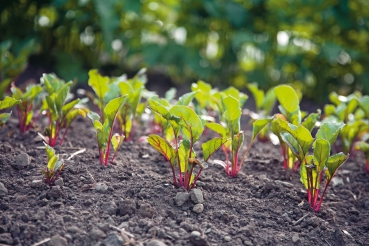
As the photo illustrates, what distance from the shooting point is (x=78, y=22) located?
156 inches

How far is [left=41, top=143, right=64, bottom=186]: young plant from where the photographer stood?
6.47 feet

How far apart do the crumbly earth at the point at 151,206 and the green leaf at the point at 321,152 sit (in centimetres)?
25

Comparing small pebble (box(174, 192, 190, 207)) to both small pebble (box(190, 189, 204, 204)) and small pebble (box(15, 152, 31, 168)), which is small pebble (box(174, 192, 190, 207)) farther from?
small pebble (box(15, 152, 31, 168))

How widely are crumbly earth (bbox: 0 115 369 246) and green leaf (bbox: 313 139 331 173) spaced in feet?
0.81

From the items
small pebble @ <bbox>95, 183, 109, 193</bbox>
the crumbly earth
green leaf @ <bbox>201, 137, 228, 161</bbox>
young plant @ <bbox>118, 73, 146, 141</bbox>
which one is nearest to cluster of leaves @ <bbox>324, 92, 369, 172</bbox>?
the crumbly earth

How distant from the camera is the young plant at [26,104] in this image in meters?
2.43

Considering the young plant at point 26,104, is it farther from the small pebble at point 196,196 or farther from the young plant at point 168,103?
the small pebble at point 196,196

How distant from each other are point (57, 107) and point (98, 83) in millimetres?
287

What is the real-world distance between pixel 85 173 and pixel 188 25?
A: 2.51m

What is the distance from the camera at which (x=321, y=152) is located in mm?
2002

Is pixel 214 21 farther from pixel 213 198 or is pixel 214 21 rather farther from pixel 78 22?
pixel 213 198

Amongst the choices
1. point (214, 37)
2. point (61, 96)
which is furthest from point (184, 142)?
point (214, 37)

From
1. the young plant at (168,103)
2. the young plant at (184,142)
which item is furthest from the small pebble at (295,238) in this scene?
the young plant at (168,103)

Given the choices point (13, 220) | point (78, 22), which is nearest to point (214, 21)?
point (78, 22)
